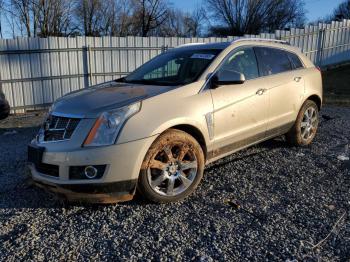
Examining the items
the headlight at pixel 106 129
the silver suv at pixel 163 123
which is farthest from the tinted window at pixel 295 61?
the headlight at pixel 106 129

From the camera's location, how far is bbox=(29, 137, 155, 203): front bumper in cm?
345

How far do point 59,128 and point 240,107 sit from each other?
2.18 meters

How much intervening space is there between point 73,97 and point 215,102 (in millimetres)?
1617

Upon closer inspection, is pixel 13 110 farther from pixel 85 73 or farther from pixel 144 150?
pixel 144 150

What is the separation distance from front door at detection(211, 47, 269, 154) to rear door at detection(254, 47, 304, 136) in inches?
6.2

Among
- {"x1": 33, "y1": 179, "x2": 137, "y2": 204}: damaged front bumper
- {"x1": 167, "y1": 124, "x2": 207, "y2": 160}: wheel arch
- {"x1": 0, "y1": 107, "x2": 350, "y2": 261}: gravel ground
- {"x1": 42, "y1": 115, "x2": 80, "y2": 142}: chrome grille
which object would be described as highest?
{"x1": 42, "y1": 115, "x2": 80, "y2": 142}: chrome grille

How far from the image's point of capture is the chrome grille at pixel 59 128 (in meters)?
3.58

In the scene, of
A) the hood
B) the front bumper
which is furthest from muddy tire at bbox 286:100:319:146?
the front bumper

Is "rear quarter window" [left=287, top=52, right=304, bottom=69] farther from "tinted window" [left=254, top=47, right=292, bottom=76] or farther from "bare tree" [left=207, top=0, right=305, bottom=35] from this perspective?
"bare tree" [left=207, top=0, right=305, bottom=35]

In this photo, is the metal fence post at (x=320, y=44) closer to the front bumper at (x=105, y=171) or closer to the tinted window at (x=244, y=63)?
the tinted window at (x=244, y=63)

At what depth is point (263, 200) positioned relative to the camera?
3.94 m

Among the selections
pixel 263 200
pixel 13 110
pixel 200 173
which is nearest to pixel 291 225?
pixel 263 200

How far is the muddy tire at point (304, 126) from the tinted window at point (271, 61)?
0.76 meters

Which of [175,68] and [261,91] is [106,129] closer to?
[175,68]
